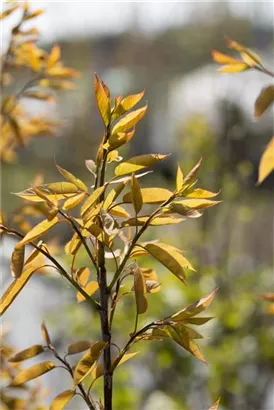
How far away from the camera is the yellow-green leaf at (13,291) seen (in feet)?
1.71

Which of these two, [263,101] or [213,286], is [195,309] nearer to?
[263,101]

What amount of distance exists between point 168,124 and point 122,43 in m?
5.39

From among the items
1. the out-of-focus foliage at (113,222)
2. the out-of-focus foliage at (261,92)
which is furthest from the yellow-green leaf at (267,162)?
the out-of-focus foliage at (113,222)

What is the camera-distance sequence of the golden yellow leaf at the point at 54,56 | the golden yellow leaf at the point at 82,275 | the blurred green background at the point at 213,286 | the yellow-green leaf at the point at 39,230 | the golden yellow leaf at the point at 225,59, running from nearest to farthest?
the yellow-green leaf at the point at 39,230 → the golden yellow leaf at the point at 82,275 → the golden yellow leaf at the point at 225,59 → the golden yellow leaf at the point at 54,56 → the blurred green background at the point at 213,286

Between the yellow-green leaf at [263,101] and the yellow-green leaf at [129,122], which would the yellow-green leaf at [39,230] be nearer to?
the yellow-green leaf at [129,122]

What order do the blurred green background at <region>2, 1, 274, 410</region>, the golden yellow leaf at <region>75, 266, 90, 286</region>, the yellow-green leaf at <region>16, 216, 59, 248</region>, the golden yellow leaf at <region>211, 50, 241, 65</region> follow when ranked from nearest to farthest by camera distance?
the yellow-green leaf at <region>16, 216, 59, 248</region> < the golden yellow leaf at <region>75, 266, 90, 286</region> < the golden yellow leaf at <region>211, 50, 241, 65</region> < the blurred green background at <region>2, 1, 274, 410</region>

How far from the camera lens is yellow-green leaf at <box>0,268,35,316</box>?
52cm

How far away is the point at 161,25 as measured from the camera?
10078 mm

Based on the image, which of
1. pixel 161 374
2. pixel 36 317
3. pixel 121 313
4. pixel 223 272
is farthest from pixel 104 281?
pixel 36 317

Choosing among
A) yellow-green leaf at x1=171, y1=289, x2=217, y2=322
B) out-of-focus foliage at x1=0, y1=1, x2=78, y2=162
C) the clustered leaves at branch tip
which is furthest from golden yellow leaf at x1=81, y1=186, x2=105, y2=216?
out-of-focus foliage at x1=0, y1=1, x2=78, y2=162

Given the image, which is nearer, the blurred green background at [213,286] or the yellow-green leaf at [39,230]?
the yellow-green leaf at [39,230]

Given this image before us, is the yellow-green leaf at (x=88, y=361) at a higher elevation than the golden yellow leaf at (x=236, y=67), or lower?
lower

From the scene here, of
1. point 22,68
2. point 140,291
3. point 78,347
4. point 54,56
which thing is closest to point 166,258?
point 140,291

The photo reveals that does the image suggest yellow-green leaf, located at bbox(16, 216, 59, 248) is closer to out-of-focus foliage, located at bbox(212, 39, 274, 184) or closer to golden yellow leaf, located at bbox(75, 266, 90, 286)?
golden yellow leaf, located at bbox(75, 266, 90, 286)
